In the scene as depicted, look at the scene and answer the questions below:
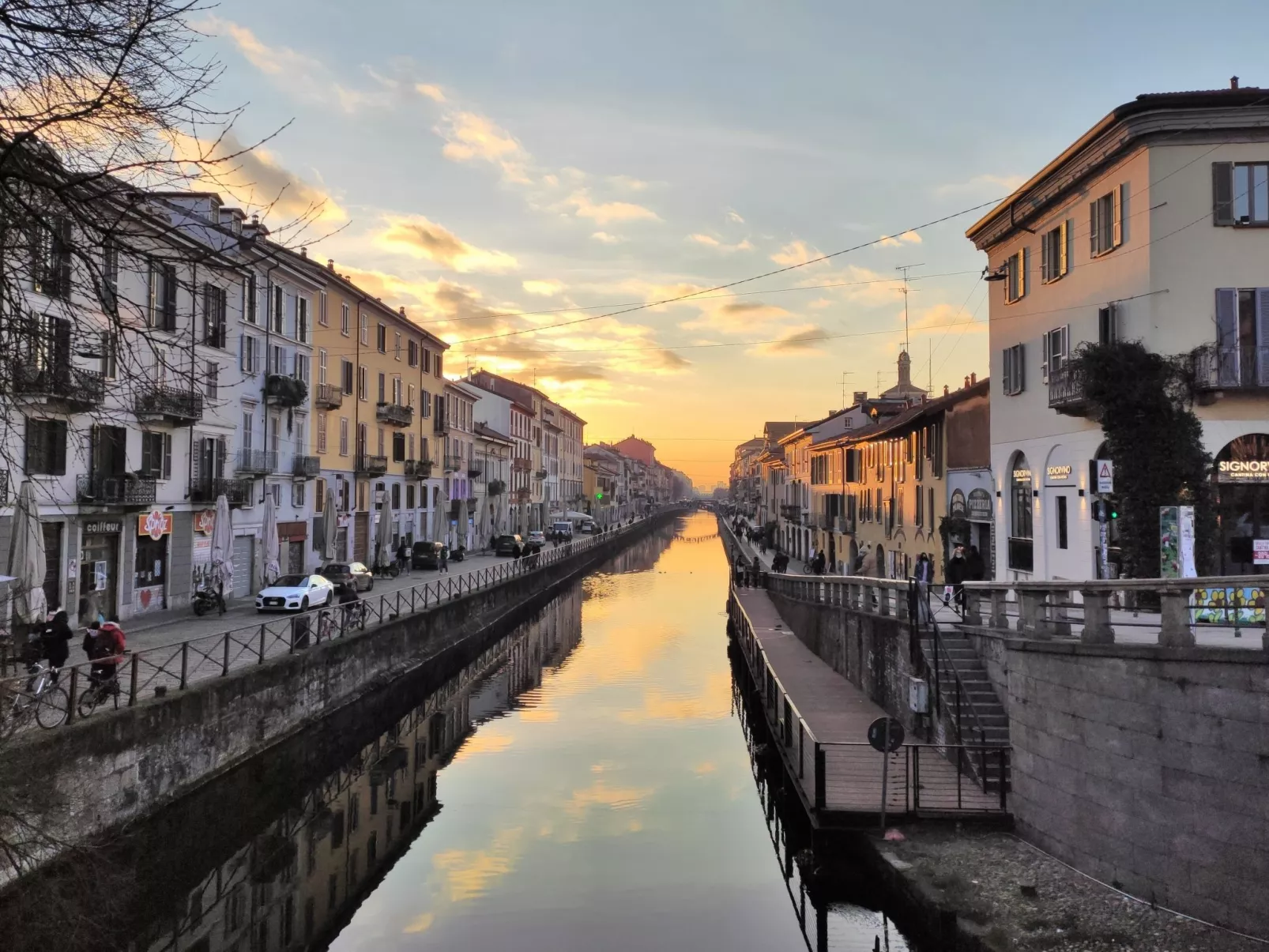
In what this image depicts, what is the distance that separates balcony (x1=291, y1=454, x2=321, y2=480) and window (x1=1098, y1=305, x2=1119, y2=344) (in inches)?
1100

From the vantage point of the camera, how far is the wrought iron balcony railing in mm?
30141

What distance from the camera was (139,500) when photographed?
2359cm

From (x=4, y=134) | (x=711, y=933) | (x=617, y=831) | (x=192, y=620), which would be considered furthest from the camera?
(x=192, y=620)

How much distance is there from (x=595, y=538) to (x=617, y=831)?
195 feet

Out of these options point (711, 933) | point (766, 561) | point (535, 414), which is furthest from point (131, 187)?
point (535, 414)

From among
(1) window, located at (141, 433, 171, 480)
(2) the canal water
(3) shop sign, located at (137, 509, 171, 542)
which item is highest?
(1) window, located at (141, 433, 171, 480)

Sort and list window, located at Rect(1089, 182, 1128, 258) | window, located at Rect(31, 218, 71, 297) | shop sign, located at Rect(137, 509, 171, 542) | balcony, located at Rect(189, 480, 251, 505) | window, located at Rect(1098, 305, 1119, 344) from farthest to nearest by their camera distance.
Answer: balcony, located at Rect(189, 480, 251, 505)
shop sign, located at Rect(137, 509, 171, 542)
window, located at Rect(1098, 305, 1119, 344)
window, located at Rect(1089, 182, 1128, 258)
window, located at Rect(31, 218, 71, 297)

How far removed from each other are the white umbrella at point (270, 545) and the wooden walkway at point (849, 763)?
51.9 feet

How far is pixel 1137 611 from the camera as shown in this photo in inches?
467

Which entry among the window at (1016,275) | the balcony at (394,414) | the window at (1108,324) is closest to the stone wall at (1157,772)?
the window at (1108,324)

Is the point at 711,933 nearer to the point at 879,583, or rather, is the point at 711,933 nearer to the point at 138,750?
the point at 138,750

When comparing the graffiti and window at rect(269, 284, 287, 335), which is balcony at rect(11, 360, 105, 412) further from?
window at rect(269, 284, 287, 335)

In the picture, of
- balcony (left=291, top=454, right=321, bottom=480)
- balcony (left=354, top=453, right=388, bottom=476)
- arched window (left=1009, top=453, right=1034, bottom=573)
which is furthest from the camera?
balcony (left=354, top=453, right=388, bottom=476)

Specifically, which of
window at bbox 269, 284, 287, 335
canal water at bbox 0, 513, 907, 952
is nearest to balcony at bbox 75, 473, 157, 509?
canal water at bbox 0, 513, 907, 952
